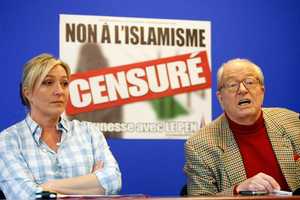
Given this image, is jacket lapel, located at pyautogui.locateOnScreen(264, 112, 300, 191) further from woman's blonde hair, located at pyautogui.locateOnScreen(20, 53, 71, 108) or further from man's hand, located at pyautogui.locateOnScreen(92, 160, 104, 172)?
woman's blonde hair, located at pyautogui.locateOnScreen(20, 53, 71, 108)

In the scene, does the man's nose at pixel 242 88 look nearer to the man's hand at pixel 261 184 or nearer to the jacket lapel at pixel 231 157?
the jacket lapel at pixel 231 157

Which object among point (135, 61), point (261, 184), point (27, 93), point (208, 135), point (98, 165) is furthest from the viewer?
point (135, 61)

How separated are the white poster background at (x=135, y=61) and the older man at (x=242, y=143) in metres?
0.76

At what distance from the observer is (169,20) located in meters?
4.02

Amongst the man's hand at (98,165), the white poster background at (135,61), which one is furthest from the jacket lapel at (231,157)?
the white poster background at (135,61)

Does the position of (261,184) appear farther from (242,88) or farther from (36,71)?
(36,71)

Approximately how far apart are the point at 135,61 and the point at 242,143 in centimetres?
116

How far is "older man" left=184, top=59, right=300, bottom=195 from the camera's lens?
299 cm

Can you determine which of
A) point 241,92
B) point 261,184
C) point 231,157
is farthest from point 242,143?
point 261,184

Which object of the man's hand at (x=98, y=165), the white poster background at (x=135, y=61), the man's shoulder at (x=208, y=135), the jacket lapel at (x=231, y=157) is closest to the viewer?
the man's hand at (x=98, y=165)

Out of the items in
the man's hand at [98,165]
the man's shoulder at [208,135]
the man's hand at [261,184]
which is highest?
the man's shoulder at [208,135]

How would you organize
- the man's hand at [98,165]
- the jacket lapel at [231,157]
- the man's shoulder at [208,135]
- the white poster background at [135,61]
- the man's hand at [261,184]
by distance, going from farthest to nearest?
the white poster background at [135,61] → the man's shoulder at [208,135] → the jacket lapel at [231,157] → the man's hand at [98,165] → the man's hand at [261,184]

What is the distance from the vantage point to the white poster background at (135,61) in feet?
12.6

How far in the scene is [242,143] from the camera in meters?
3.13
